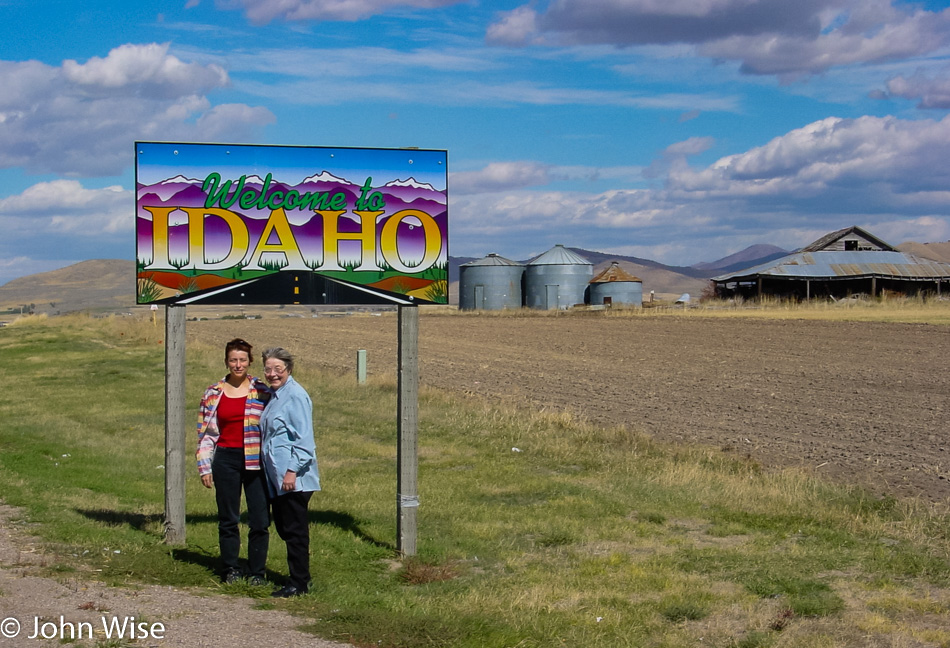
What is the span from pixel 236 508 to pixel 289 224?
2.52 meters

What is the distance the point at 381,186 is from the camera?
868 centimetres

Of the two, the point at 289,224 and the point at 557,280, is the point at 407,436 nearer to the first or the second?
the point at 289,224

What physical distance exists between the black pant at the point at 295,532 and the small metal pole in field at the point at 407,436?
1542mm

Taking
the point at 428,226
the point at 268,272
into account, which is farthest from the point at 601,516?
the point at 268,272

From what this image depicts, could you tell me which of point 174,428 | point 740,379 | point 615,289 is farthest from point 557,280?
point 174,428

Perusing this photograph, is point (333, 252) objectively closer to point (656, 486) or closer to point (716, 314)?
point (656, 486)

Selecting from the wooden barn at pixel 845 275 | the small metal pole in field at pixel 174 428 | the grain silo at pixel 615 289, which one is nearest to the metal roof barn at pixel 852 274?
the wooden barn at pixel 845 275

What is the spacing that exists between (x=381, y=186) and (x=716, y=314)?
1947 inches

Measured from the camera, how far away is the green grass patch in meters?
6.57

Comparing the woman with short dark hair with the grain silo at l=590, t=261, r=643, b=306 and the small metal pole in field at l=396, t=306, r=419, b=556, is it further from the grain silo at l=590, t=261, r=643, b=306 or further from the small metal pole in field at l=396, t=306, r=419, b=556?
the grain silo at l=590, t=261, r=643, b=306

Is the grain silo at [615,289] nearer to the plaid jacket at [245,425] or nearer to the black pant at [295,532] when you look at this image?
the plaid jacket at [245,425]

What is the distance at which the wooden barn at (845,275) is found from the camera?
6141cm

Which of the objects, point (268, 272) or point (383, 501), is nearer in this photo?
point (268, 272)

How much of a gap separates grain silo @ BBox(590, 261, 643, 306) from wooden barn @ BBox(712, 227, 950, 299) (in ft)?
25.8
